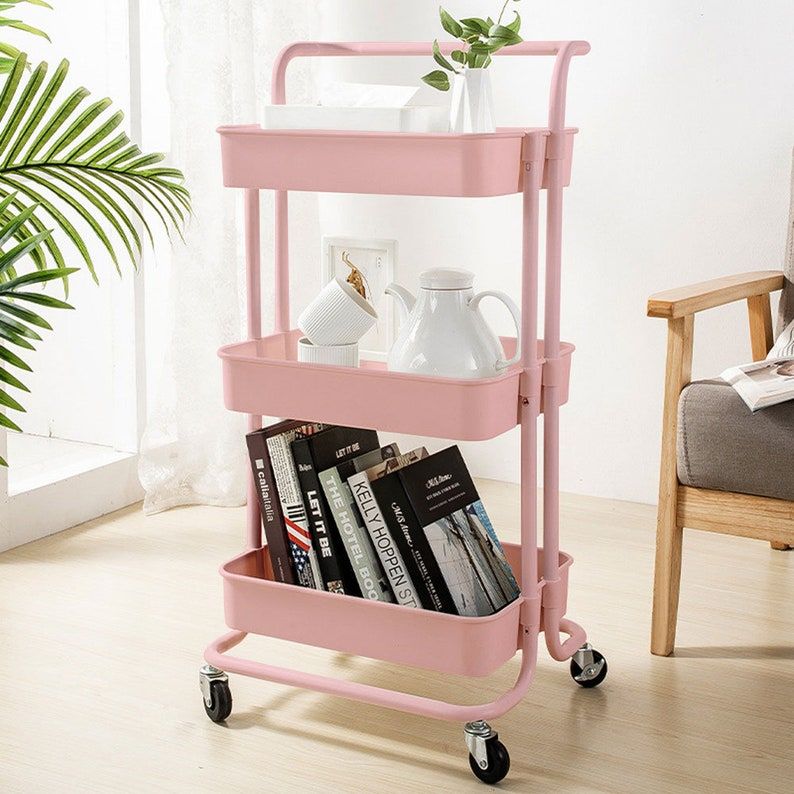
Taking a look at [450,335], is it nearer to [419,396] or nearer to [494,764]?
[419,396]

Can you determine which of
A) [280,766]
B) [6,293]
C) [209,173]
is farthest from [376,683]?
[209,173]

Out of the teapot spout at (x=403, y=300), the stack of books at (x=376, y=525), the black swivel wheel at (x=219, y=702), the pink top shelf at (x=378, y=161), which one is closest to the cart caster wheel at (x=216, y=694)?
the black swivel wheel at (x=219, y=702)

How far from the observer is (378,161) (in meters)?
1.48

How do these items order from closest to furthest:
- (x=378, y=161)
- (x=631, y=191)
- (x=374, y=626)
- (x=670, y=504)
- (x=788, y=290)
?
1. (x=378, y=161)
2. (x=374, y=626)
3. (x=670, y=504)
4. (x=788, y=290)
5. (x=631, y=191)

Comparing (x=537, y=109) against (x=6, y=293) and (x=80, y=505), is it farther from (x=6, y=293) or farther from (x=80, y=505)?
(x=6, y=293)

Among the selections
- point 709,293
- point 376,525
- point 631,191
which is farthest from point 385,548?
point 631,191

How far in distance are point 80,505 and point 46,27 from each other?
1025 millimetres

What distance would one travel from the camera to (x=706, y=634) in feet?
6.49

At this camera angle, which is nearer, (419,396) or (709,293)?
(419,396)

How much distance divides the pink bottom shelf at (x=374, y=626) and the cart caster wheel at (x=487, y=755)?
2.9 inches

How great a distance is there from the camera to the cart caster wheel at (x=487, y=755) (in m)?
1.52

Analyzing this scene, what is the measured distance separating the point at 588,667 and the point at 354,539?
409mm

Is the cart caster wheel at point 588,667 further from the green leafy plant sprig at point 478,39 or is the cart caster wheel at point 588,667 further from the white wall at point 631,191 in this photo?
the white wall at point 631,191

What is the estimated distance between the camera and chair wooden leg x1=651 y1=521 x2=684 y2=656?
1861 millimetres
